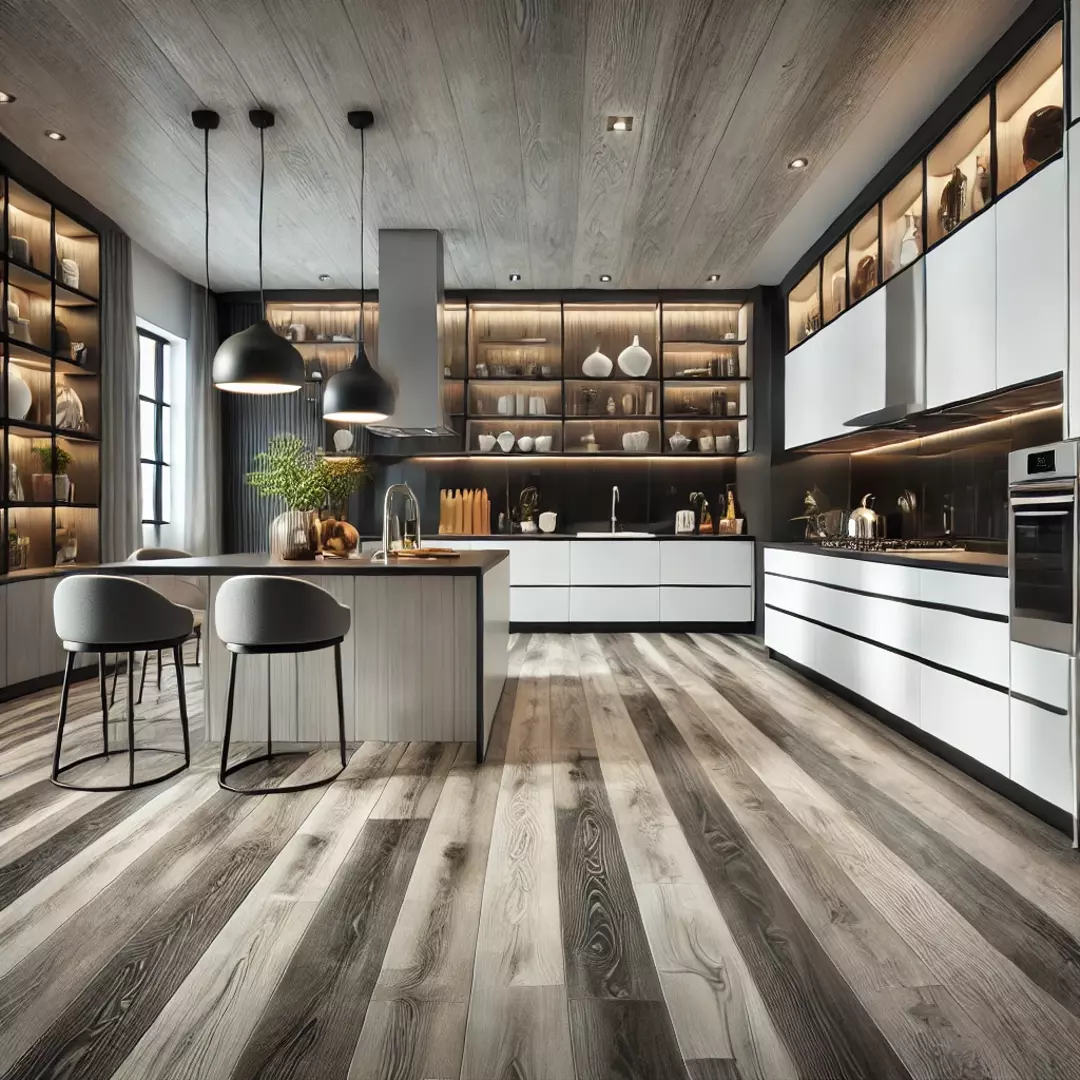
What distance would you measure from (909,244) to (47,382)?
506 cm

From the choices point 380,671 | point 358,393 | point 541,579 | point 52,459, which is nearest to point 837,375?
point 541,579

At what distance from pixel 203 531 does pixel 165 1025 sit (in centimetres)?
565

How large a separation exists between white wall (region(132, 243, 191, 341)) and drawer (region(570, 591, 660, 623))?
155 inches

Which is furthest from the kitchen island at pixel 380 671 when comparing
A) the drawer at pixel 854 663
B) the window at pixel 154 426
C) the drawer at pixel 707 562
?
the drawer at pixel 707 562

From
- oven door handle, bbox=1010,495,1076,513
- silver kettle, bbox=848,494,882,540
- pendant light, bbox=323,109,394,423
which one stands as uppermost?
pendant light, bbox=323,109,394,423

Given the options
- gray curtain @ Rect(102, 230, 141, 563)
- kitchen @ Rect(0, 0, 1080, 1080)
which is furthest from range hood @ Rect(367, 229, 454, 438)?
gray curtain @ Rect(102, 230, 141, 563)

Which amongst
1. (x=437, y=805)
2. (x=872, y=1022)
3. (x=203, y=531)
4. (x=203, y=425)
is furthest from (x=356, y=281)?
(x=872, y=1022)

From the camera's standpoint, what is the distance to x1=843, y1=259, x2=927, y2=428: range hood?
394 centimetres

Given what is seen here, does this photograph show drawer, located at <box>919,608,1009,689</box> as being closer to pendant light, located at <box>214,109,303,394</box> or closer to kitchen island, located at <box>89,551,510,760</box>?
kitchen island, located at <box>89,551,510,760</box>

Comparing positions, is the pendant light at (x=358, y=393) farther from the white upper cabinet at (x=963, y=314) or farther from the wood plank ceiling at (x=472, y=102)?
the white upper cabinet at (x=963, y=314)

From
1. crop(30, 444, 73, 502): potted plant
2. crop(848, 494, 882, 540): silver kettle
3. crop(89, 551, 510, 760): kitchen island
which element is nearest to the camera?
crop(89, 551, 510, 760): kitchen island

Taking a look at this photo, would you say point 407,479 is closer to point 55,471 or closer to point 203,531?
point 203,531

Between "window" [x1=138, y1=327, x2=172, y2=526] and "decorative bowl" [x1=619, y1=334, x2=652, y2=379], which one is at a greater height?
"decorative bowl" [x1=619, y1=334, x2=652, y2=379]

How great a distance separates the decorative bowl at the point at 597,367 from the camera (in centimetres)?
711
